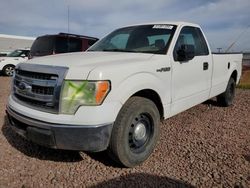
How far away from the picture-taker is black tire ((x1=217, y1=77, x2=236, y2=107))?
20.2ft

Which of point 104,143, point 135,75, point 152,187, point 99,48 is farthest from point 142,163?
point 99,48

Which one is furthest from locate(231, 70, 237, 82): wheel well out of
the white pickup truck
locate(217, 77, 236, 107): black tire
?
the white pickup truck

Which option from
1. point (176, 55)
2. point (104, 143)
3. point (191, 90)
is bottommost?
point (104, 143)

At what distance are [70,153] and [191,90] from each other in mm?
2159

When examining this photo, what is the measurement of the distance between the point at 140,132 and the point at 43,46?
713 centimetres

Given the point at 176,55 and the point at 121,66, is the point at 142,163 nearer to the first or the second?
the point at 121,66

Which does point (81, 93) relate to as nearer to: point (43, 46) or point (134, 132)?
point (134, 132)

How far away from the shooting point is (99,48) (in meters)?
4.63

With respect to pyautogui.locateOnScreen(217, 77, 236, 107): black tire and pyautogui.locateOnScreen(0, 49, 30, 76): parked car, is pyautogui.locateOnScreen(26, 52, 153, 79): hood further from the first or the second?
pyautogui.locateOnScreen(0, 49, 30, 76): parked car

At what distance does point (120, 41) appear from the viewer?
4.55 meters

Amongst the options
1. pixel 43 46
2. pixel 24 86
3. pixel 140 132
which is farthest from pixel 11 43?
pixel 140 132

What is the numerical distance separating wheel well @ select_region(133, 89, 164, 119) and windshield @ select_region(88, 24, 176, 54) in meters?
0.66

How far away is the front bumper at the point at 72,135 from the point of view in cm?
274

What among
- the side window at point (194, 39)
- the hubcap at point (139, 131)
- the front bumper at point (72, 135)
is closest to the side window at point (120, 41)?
the side window at point (194, 39)
